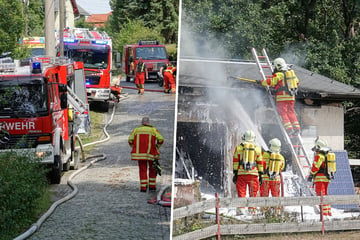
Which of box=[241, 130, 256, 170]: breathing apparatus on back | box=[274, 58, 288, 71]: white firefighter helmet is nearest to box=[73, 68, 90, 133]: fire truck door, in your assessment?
box=[274, 58, 288, 71]: white firefighter helmet

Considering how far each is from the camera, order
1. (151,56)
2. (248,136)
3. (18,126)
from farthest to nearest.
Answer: (151,56) < (18,126) < (248,136)

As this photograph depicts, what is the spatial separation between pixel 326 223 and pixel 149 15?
122ft

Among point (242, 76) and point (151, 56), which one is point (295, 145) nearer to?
point (242, 76)

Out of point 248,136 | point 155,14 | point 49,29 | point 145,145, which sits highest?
point 155,14

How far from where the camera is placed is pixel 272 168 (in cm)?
457

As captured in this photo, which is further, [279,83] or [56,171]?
[56,171]

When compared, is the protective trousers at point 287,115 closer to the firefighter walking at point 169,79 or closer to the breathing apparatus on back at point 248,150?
the breathing apparatus on back at point 248,150

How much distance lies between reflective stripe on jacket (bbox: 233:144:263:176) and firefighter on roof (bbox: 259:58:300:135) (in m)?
0.27

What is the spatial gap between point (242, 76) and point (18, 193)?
458 cm

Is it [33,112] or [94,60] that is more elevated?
[94,60]

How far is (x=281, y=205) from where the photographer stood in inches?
177

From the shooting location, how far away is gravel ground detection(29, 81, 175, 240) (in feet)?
27.7

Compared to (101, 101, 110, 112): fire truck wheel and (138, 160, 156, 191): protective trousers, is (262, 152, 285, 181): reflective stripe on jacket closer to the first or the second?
(138, 160, 156, 191): protective trousers

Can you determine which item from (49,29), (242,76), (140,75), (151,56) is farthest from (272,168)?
(151,56)
